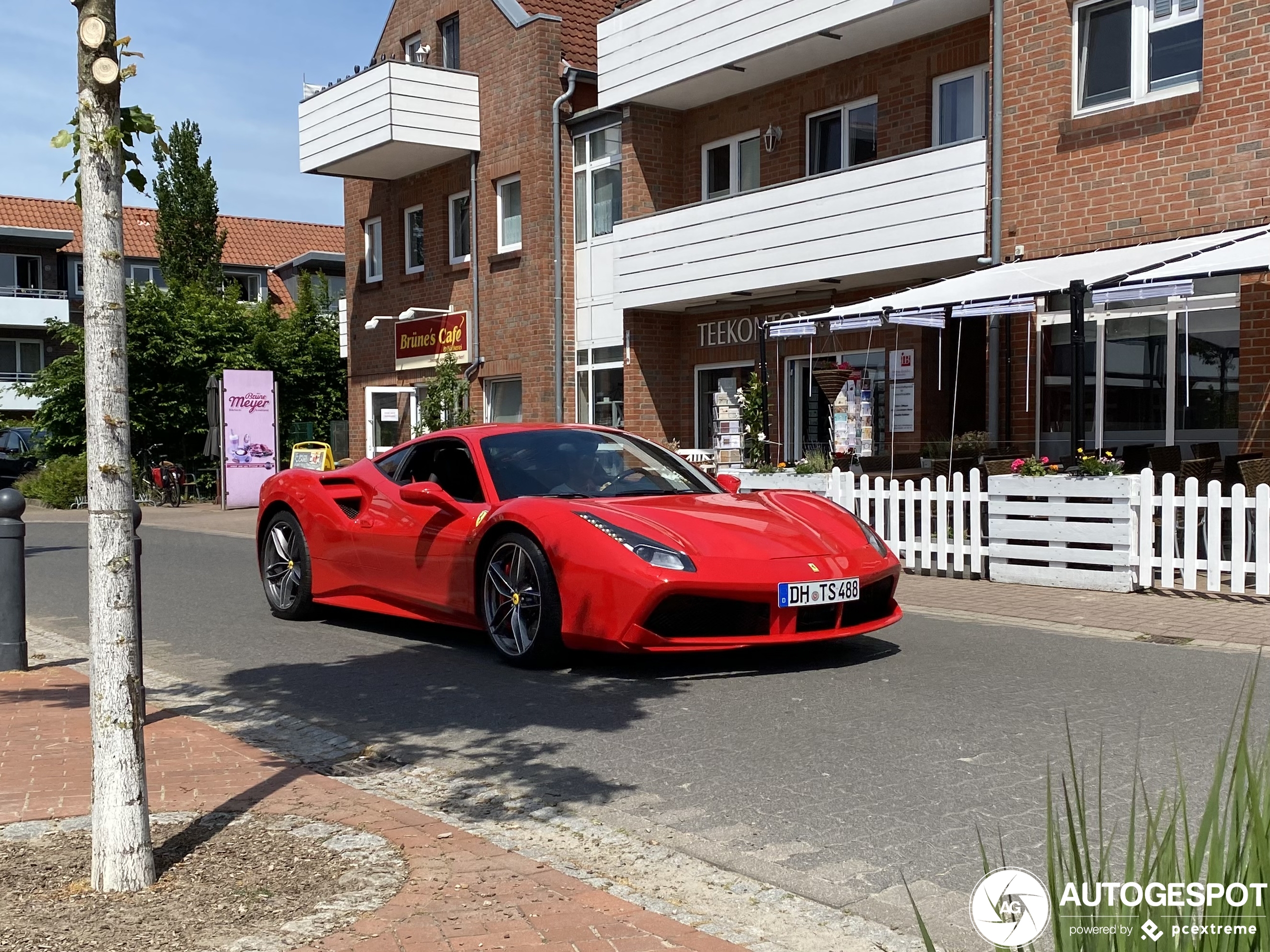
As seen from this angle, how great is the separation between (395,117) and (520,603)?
59.5 feet

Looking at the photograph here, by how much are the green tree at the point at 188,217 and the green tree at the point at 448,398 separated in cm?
2043

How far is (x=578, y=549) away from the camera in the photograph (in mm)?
6684

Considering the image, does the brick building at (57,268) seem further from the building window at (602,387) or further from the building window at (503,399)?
the building window at (602,387)

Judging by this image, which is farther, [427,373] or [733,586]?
[427,373]

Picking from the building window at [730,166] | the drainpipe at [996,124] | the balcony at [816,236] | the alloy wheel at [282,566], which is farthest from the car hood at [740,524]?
the building window at [730,166]

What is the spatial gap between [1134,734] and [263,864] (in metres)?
3.54

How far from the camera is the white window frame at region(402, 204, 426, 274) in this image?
26.8 m

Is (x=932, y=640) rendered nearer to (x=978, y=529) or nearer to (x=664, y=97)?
(x=978, y=529)

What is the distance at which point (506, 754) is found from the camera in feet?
17.7

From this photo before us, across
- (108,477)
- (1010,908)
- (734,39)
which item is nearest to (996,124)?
(734,39)

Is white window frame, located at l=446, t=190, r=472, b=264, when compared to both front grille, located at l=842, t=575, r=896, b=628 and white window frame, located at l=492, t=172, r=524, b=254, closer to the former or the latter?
white window frame, located at l=492, t=172, r=524, b=254

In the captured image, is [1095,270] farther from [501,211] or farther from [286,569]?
[501,211]

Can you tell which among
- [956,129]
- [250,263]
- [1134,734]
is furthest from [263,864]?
[250,263]

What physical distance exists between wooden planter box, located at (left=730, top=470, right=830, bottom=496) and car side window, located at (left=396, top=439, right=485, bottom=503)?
15.5 ft
